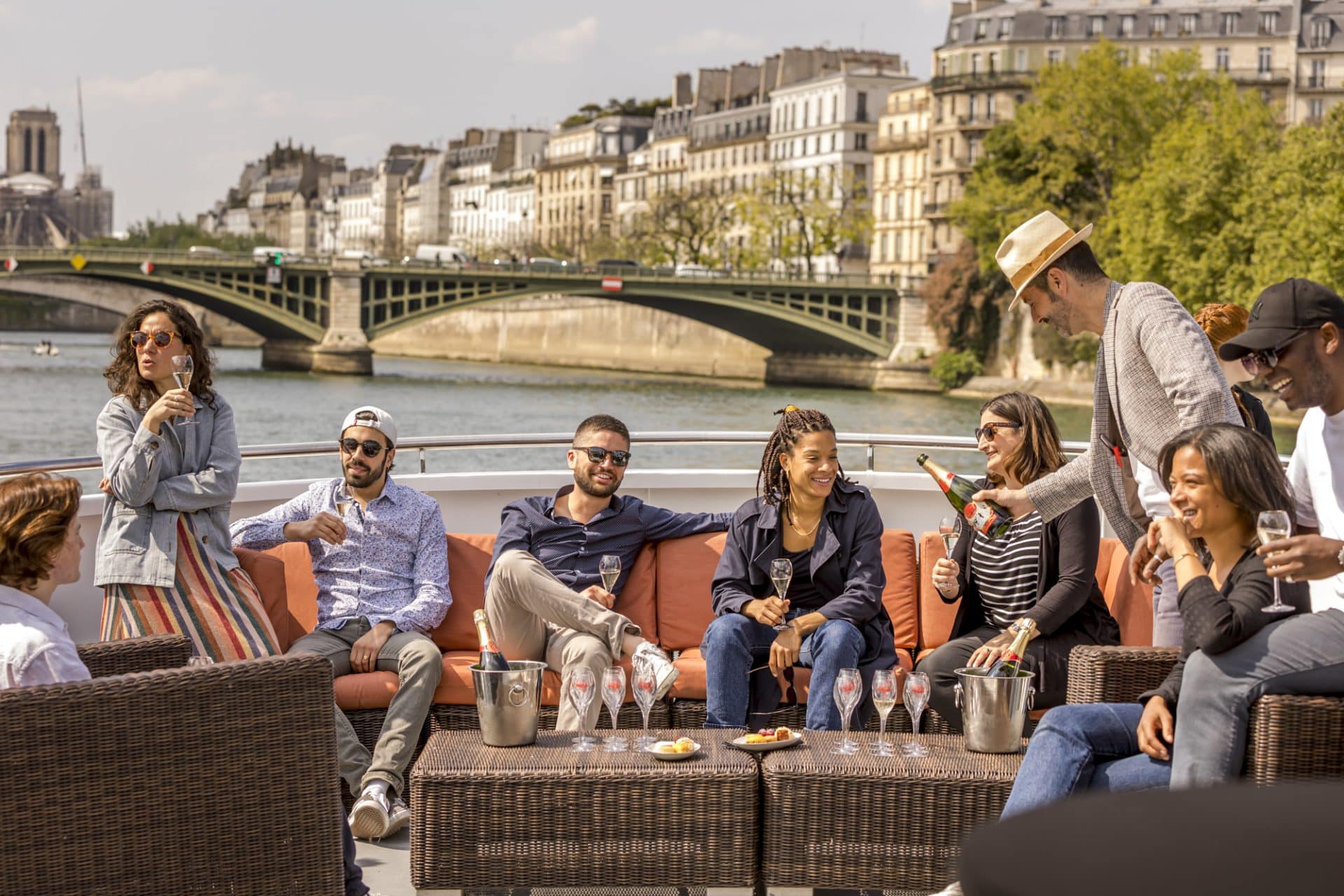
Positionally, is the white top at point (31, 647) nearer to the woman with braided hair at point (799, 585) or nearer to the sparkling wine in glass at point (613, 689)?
the sparkling wine in glass at point (613, 689)

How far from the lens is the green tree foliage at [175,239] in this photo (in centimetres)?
11375

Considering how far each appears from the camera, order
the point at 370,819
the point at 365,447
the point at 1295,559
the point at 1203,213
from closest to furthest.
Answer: the point at 1295,559 < the point at 370,819 < the point at 365,447 < the point at 1203,213

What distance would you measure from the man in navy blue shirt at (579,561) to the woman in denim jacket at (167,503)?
25.1 inches

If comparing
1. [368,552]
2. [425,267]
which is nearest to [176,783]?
[368,552]

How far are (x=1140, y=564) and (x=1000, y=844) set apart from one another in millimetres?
1849

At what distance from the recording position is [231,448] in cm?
449

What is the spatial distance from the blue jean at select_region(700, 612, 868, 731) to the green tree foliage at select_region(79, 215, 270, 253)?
110098 millimetres

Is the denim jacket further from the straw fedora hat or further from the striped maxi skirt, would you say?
the straw fedora hat

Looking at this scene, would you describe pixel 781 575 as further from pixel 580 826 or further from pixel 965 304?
pixel 965 304

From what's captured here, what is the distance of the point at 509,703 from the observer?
11.2 feet

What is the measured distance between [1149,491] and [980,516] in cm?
57

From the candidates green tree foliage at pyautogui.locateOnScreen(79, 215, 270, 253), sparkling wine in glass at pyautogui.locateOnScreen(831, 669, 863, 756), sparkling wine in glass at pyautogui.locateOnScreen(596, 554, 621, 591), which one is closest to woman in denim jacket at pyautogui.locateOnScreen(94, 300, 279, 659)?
sparkling wine in glass at pyautogui.locateOnScreen(596, 554, 621, 591)

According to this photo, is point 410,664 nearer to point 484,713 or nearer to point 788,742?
point 484,713

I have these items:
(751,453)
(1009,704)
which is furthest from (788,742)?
(751,453)
